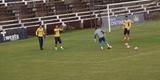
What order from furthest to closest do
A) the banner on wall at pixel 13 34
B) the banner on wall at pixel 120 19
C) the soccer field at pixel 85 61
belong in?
the banner on wall at pixel 120 19
the banner on wall at pixel 13 34
the soccer field at pixel 85 61

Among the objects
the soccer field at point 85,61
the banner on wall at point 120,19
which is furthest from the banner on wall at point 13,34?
the banner on wall at point 120,19

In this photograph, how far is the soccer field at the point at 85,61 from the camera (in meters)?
19.4

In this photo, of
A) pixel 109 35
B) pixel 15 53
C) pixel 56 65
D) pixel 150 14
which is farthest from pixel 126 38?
pixel 150 14

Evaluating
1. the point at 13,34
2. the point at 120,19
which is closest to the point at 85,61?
the point at 13,34

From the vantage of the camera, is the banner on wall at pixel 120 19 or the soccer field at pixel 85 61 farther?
the banner on wall at pixel 120 19

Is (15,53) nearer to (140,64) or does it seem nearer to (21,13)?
(140,64)

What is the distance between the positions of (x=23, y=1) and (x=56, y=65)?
86.8ft

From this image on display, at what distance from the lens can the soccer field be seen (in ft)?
63.8

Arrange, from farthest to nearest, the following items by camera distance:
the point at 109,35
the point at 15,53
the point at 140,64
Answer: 1. the point at 109,35
2. the point at 15,53
3. the point at 140,64

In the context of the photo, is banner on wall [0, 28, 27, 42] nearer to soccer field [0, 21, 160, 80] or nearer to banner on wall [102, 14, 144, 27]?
soccer field [0, 21, 160, 80]

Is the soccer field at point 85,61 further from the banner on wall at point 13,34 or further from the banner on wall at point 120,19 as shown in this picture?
the banner on wall at point 120,19

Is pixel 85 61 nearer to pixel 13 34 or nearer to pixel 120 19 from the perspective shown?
pixel 13 34

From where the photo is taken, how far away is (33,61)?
26094 millimetres

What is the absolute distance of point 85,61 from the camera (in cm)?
2420
